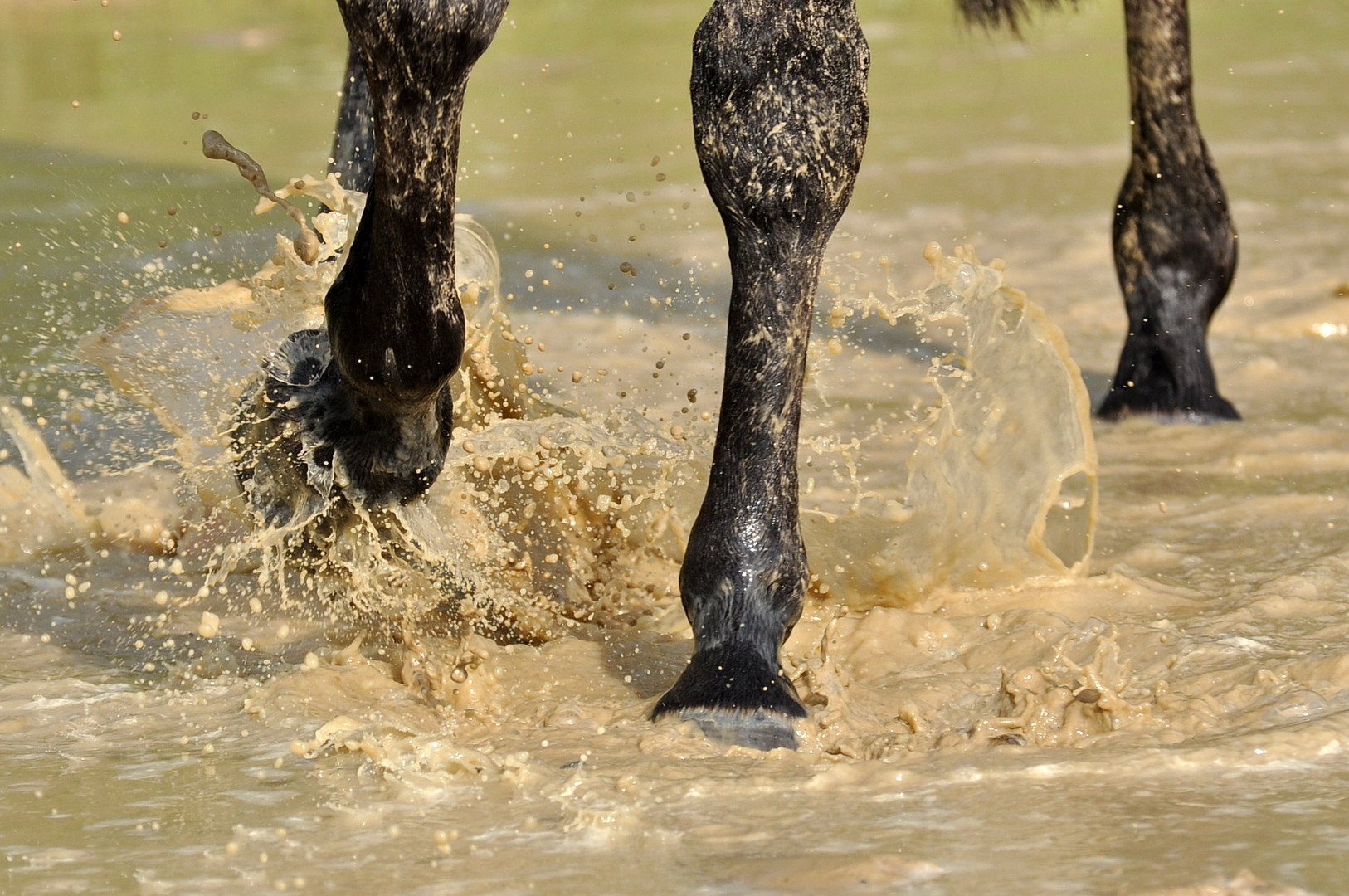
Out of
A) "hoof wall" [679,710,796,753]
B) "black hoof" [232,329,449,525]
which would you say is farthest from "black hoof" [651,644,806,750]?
"black hoof" [232,329,449,525]

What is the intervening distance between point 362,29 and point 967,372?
5.59ft

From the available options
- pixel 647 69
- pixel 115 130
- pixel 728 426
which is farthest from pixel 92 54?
pixel 728 426

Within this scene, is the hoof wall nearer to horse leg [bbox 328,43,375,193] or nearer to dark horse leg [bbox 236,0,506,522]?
dark horse leg [bbox 236,0,506,522]

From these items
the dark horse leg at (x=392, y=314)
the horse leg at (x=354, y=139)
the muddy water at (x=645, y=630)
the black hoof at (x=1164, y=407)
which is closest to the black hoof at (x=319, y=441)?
the dark horse leg at (x=392, y=314)

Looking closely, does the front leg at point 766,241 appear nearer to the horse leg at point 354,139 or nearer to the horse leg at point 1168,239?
the horse leg at point 354,139

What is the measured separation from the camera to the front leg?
8.95 feet

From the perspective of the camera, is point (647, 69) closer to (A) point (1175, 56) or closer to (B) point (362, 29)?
(A) point (1175, 56)

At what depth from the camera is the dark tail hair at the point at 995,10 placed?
5.43 m

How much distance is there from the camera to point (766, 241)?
280 centimetres

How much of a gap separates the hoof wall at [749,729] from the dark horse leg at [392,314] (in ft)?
2.09

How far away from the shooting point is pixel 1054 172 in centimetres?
855

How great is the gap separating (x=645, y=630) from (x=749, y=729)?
2.56 feet

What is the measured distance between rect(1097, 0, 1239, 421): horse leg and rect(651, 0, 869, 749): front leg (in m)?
2.58

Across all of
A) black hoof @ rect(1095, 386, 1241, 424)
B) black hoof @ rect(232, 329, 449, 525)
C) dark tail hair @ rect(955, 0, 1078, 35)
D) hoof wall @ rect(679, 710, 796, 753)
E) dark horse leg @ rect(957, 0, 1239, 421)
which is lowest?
hoof wall @ rect(679, 710, 796, 753)
